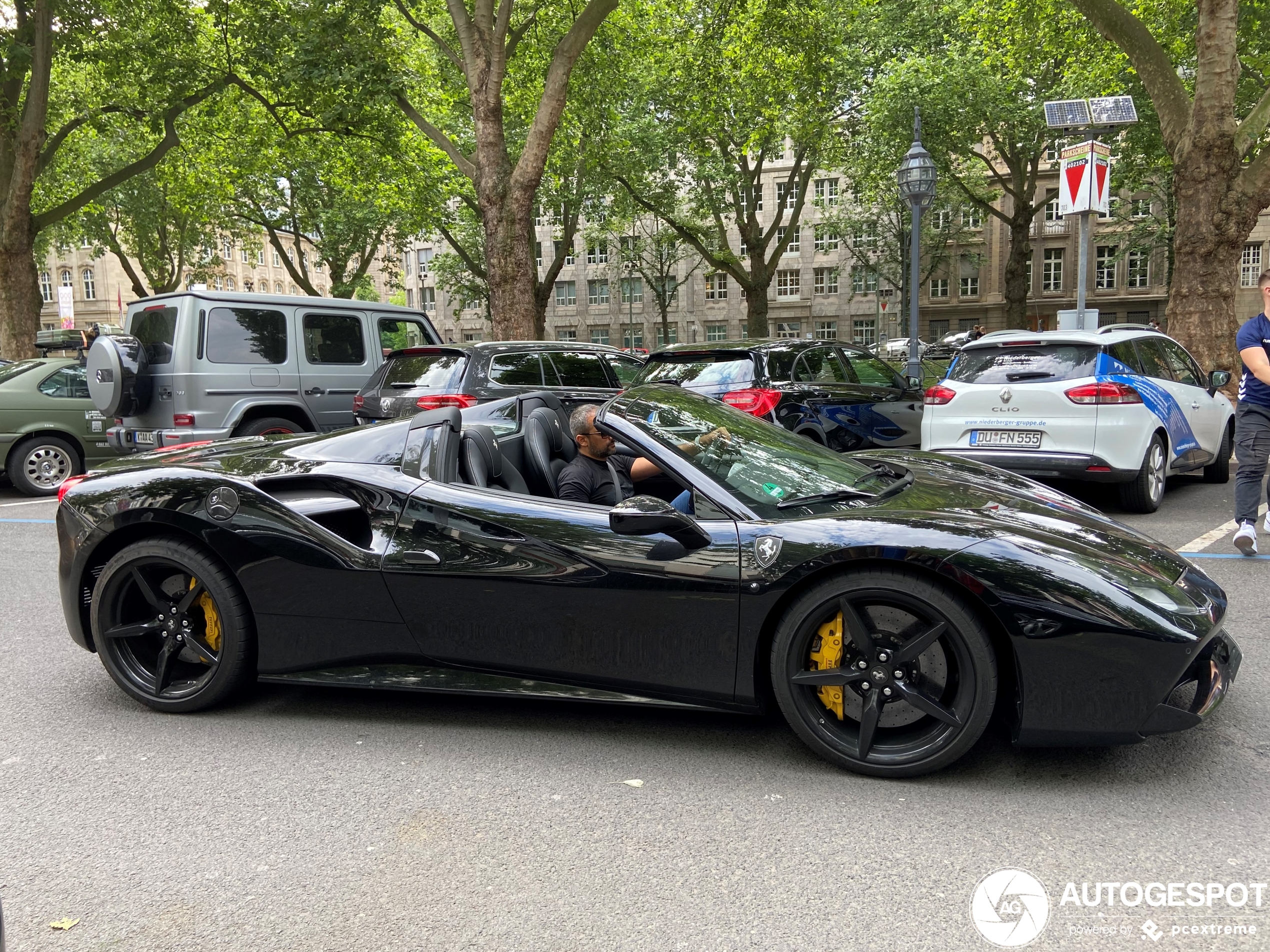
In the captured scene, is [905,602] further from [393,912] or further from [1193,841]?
[393,912]

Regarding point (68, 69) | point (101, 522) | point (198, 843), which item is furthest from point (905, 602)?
point (68, 69)

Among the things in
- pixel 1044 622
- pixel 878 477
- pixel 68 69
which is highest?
pixel 68 69

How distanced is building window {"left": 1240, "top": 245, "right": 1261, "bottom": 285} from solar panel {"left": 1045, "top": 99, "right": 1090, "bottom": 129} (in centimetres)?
5170

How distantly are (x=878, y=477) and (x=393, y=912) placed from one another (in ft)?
8.12

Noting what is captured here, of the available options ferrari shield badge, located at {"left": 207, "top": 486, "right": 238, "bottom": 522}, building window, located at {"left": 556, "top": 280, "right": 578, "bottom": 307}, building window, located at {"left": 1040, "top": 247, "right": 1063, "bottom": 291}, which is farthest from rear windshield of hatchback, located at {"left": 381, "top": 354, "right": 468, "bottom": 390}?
building window, located at {"left": 556, "top": 280, "right": 578, "bottom": 307}

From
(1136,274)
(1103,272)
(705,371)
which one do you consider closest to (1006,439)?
(705,371)

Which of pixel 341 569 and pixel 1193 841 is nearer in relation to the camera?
pixel 1193 841

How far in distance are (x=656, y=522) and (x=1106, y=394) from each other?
18.6 ft

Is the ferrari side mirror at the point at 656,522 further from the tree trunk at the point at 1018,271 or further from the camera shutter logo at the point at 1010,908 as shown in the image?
the tree trunk at the point at 1018,271

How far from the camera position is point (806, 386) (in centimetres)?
923

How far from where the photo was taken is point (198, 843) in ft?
9.13

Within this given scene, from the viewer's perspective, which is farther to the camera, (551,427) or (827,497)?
(551,427)

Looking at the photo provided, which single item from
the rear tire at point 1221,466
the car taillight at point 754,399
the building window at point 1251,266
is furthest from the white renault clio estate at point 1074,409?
the building window at point 1251,266

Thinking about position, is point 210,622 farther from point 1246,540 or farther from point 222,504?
point 1246,540
